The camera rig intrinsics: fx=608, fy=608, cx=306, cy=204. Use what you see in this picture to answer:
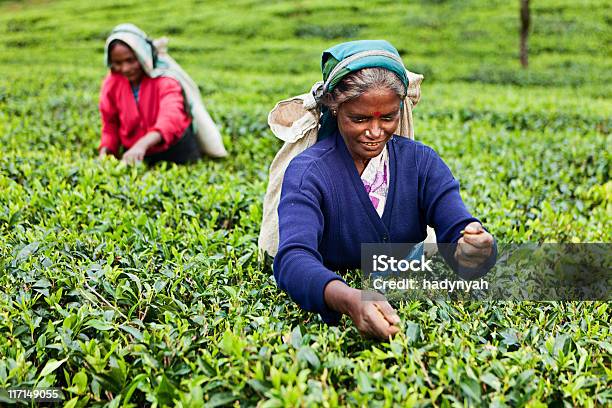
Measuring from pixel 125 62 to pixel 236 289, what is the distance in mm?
2876

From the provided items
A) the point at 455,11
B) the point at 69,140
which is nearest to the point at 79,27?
the point at 455,11

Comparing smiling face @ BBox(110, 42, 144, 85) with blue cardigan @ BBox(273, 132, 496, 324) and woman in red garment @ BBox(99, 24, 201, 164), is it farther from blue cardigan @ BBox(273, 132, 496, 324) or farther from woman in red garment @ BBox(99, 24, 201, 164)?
blue cardigan @ BBox(273, 132, 496, 324)

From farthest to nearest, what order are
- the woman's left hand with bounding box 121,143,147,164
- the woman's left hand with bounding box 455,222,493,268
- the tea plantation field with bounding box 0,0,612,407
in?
the woman's left hand with bounding box 121,143,147,164 → the woman's left hand with bounding box 455,222,493,268 → the tea plantation field with bounding box 0,0,612,407

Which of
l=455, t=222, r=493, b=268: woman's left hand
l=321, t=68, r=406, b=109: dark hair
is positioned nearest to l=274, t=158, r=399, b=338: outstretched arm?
l=321, t=68, r=406, b=109: dark hair

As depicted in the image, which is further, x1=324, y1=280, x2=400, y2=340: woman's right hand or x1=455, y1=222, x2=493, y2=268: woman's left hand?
x1=455, y1=222, x2=493, y2=268: woman's left hand

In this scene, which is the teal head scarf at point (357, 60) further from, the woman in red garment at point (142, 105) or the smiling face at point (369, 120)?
the woman in red garment at point (142, 105)

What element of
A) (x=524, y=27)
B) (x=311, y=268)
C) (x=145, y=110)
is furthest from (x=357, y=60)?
(x=524, y=27)

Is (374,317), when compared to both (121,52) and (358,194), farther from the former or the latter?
(121,52)

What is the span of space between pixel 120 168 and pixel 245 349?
2553mm

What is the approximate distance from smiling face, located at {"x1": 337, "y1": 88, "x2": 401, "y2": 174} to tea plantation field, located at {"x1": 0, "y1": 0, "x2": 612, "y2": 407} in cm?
56

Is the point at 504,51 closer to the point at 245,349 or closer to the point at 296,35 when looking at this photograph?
the point at 296,35

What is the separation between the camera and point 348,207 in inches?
84.7

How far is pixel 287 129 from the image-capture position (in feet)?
7.98

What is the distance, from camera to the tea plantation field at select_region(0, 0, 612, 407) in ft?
5.36
